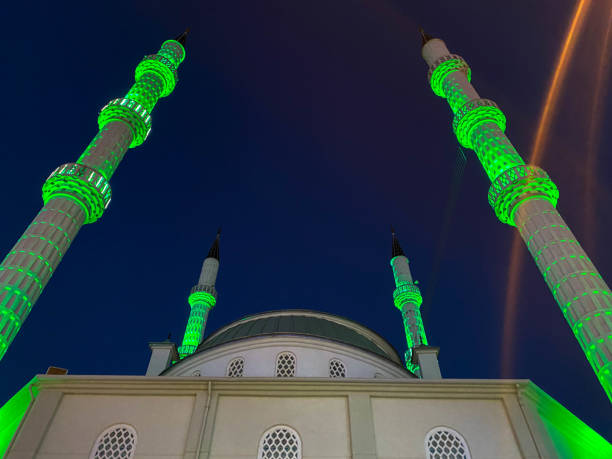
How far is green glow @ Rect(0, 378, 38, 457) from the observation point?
1076 cm

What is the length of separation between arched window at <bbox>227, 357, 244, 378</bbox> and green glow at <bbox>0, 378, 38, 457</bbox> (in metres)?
5.22

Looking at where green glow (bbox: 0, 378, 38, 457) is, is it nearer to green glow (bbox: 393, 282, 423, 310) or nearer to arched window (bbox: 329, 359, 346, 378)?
arched window (bbox: 329, 359, 346, 378)

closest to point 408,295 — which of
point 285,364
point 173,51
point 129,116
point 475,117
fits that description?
point 475,117

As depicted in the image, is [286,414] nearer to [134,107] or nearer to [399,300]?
[134,107]

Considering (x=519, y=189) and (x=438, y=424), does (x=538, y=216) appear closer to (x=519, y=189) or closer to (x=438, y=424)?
(x=519, y=189)

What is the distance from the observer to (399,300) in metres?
24.6

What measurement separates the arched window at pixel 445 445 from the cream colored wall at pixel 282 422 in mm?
1751

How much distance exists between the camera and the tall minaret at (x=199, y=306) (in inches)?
887

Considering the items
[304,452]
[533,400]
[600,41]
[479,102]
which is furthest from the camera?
[600,41]

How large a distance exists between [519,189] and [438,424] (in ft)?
22.2

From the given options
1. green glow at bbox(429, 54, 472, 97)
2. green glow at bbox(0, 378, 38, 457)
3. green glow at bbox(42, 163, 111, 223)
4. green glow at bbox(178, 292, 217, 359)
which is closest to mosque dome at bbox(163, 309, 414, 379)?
green glow at bbox(0, 378, 38, 457)

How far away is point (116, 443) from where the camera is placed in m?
10.2

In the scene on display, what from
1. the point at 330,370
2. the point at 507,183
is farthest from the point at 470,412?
the point at 507,183

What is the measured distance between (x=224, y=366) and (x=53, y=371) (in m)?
4.57
